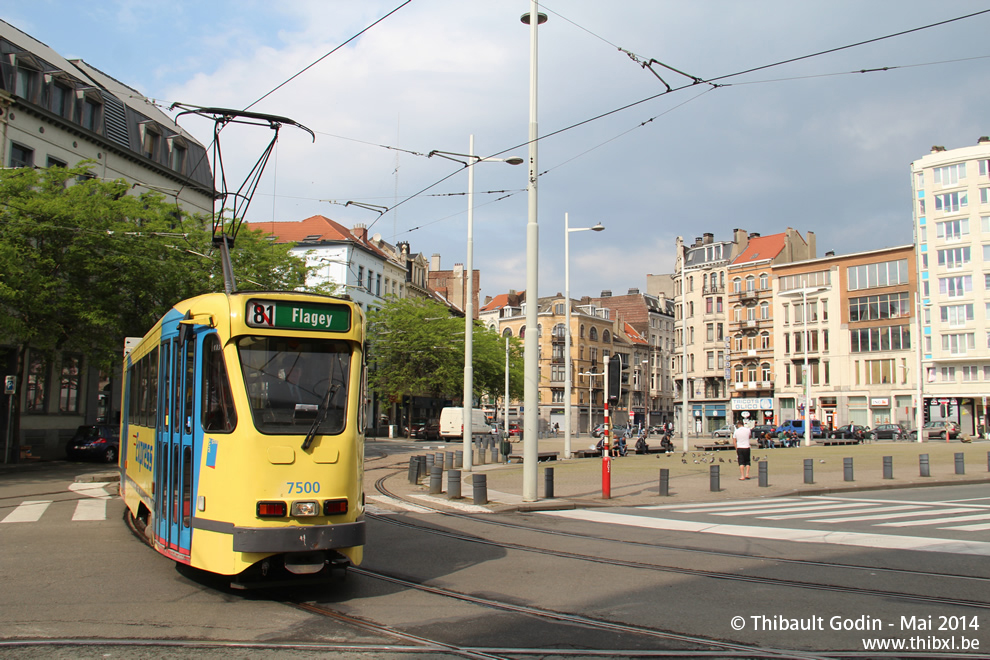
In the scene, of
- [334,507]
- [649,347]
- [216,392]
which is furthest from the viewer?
[649,347]

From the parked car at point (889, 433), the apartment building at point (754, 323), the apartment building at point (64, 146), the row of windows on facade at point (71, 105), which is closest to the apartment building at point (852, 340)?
the apartment building at point (754, 323)

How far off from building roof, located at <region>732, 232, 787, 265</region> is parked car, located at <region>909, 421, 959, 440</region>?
2651cm

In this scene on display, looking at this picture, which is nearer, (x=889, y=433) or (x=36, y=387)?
(x=36, y=387)

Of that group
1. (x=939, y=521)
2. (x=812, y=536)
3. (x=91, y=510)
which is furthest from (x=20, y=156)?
(x=939, y=521)

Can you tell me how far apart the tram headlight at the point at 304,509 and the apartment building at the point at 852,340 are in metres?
68.3

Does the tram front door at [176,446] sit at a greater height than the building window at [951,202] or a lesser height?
lesser

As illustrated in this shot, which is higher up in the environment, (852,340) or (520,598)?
(852,340)

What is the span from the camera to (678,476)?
24062 millimetres

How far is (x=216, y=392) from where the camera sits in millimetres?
7691

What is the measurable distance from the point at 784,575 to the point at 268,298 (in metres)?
6.57

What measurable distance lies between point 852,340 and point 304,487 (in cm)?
7725

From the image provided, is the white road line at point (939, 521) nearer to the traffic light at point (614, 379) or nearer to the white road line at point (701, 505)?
the white road line at point (701, 505)

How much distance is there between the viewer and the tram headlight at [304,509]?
24.3 feet

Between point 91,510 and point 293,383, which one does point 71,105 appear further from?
point 293,383
